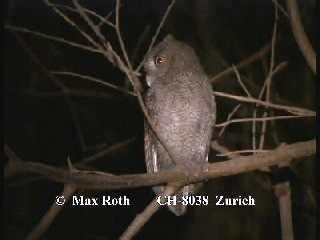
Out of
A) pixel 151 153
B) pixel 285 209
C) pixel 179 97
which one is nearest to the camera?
pixel 285 209

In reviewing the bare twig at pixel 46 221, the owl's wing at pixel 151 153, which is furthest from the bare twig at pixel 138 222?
the owl's wing at pixel 151 153

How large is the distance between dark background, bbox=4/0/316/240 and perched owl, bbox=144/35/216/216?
0.66 meters

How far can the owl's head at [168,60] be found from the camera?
259cm

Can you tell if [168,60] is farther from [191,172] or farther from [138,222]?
[138,222]

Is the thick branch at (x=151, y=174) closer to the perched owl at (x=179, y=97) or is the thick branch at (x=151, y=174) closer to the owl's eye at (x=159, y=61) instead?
the perched owl at (x=179, y=97)

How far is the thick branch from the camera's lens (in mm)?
1464

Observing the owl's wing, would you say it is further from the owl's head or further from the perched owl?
the owl's head

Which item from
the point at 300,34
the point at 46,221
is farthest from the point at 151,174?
the point at 300,34

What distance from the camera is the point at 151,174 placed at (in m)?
1.63

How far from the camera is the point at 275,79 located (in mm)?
4105

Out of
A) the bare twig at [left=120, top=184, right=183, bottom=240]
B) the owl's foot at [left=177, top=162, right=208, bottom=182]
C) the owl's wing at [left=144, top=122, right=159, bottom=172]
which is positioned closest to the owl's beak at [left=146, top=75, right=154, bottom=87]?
the owl's wing at [left=144, top=122, right=159, bottom=172]

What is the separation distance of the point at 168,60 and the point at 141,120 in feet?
3.43

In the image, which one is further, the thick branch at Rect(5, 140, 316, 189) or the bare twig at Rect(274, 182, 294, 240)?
the bare twig at Rect(274, 182, 294, 240)

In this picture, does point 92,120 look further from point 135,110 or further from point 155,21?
point 155,21
